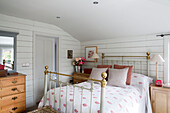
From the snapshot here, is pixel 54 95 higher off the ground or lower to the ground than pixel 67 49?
lower

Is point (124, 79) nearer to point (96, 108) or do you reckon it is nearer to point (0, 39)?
point (96, 108)

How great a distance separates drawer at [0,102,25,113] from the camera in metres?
2.39

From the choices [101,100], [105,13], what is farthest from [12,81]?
[105,13]

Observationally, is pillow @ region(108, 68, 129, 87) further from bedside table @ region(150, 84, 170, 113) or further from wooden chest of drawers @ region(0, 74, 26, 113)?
wooden chest of drawers @ region(0, 74, 26, 113)

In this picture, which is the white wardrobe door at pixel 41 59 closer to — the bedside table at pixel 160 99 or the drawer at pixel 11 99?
the drawer at pixel 11 99

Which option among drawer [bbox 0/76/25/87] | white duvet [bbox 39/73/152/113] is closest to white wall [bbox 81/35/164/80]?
white duvet [bbox 39/73/152/113]

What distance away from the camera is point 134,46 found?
3266mm

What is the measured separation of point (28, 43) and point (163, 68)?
3611mm

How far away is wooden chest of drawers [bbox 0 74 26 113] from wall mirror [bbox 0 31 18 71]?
0.46m

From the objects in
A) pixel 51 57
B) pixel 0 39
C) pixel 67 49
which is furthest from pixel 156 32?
pixel 0 39

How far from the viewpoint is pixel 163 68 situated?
9.21ft

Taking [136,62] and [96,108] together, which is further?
[136,62]

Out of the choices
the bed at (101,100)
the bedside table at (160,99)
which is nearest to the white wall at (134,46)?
the bedside table at (160,99)

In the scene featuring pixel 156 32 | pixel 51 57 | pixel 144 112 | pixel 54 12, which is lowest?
pixel 144 112
